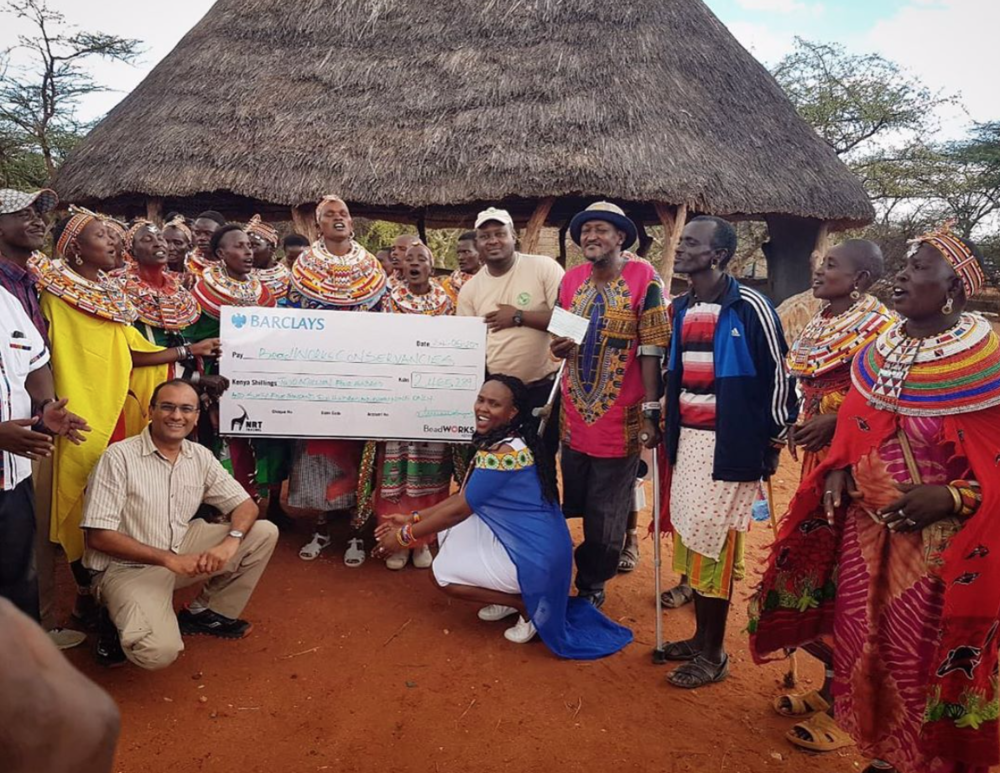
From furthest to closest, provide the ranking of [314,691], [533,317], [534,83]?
[534,83] < [533,317] < [314,691]

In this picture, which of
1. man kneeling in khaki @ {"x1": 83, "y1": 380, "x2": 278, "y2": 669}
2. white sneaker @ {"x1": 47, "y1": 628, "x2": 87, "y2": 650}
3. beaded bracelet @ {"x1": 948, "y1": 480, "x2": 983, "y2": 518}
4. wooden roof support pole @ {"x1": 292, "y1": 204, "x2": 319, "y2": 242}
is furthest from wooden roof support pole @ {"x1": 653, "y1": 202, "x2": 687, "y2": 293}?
white sneaker @ {"x1": 47, "y1": 628, "x2": 87, "y2": 650}

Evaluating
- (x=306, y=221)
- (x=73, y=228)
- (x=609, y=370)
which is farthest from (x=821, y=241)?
(x=73, y=228)

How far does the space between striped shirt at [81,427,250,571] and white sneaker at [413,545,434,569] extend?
1.50 m

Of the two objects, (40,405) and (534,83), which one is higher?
(534,83)

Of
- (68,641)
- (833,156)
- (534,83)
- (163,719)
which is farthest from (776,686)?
(833,156)

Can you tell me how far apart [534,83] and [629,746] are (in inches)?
377

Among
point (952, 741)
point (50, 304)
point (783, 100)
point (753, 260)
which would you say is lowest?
point (952, 741)

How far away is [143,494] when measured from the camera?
10.2ft

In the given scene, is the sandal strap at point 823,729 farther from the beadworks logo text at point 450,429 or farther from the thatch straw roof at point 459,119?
the thatch straw roof at point 459,119

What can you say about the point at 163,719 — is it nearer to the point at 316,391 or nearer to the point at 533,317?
the point at 316,391

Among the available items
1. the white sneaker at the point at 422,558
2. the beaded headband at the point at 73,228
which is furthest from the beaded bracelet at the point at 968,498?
the beaded headband at the point at 73,228

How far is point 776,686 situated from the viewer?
3170mm

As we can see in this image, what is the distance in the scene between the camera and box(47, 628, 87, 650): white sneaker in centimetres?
324

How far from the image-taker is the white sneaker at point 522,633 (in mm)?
3490
